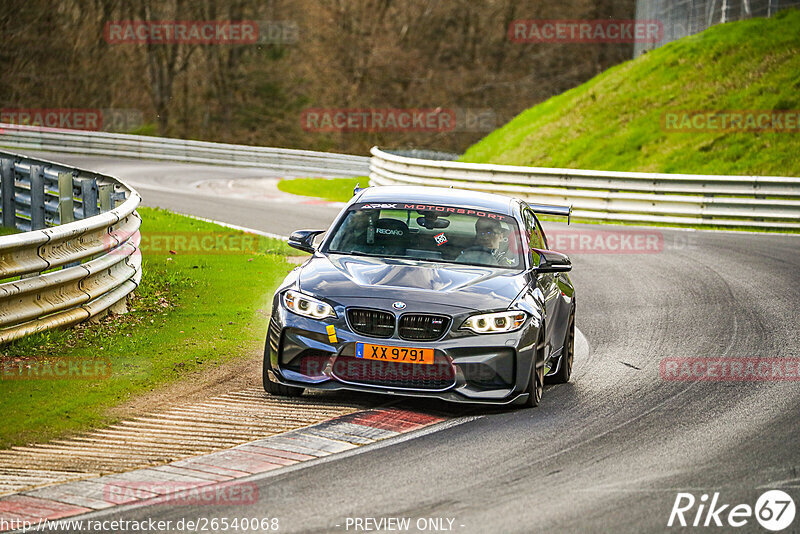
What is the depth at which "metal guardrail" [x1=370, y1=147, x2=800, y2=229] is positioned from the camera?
885 inches

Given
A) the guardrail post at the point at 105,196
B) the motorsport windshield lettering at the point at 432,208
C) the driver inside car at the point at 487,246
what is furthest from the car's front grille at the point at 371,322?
the guardrail post at the point at 105,196

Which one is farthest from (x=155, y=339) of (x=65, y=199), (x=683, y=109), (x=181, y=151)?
(x=181, y=151)

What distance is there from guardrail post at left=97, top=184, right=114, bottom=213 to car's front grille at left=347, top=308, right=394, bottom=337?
265 inches

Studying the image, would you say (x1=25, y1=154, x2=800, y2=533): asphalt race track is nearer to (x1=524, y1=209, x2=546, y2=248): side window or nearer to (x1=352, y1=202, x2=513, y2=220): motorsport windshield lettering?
(x1=524, y1=209, x2=546, y2=248): side window

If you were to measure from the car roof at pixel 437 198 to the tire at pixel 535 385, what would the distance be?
172cm

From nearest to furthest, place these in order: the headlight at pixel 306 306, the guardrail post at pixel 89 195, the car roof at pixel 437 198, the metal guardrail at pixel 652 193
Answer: the headlight at pixel 306 306 → the car roof at pixel 437 198 → the guardrail post at pixel 89 195 → the metal guardrail at pixel 652 193

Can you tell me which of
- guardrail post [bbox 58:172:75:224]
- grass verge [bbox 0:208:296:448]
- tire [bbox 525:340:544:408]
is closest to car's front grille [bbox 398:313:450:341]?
tire [bbox 525:340:544:408]

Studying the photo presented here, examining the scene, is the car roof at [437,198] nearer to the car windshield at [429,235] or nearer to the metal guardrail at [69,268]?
the car windshield at [429,235]

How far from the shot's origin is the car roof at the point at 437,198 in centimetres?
919

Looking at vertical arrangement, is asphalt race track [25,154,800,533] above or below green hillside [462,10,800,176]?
below

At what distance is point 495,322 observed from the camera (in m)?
7.62

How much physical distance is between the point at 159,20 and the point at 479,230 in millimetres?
53284

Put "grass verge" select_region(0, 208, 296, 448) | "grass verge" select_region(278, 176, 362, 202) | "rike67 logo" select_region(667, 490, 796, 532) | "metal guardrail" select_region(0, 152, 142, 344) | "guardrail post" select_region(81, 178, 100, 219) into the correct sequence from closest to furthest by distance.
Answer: "rike67 logo" select_region(667, 490, 796, 532) → "grass verge" select_region(0, 208, 296, 448) → "metal guardrail" select_region(0, 152, 142, 344) → "guardrail post" select_region(81, 178, 100, 219) → "grass verge" select_region(278, 176, 362, 202)

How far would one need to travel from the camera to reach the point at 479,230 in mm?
8922
